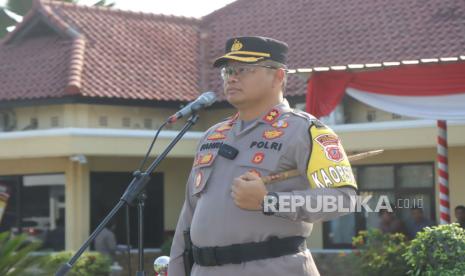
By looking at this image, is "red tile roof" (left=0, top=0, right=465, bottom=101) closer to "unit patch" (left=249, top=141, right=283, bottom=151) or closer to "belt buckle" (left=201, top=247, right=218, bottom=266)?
"unit patch" (left=249, top=141, right=283, bottom=151)

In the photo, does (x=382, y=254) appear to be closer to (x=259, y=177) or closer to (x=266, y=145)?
(x=266, y=145)

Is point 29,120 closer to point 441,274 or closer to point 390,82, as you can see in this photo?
point 390,82

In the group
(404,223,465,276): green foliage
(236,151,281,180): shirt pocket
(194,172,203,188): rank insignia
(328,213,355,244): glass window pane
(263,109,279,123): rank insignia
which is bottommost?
(328,213,355,244): glass window pane

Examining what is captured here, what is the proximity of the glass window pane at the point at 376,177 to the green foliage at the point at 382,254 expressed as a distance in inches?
176

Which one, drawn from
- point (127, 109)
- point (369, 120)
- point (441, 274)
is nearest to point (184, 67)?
point (127, 109)

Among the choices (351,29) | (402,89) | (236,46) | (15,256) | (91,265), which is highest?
(351,29)

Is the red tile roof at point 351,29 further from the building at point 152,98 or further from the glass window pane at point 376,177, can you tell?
the glass window pane at point 376,177

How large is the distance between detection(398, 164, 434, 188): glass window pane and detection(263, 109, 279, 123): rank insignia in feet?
41.3

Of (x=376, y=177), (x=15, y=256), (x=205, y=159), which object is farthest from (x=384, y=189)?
(x=205, y=159)

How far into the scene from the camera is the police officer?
3475 mm

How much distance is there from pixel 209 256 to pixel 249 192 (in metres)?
0.41

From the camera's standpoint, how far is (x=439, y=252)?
311 inches

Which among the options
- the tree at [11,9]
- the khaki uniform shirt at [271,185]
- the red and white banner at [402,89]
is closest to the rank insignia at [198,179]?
the khaki uniform shirt at [271,185]

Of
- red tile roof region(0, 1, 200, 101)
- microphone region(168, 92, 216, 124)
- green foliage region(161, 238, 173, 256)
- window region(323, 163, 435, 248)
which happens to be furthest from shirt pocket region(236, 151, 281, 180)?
red tile roof region(0, 1, 200, 101)
